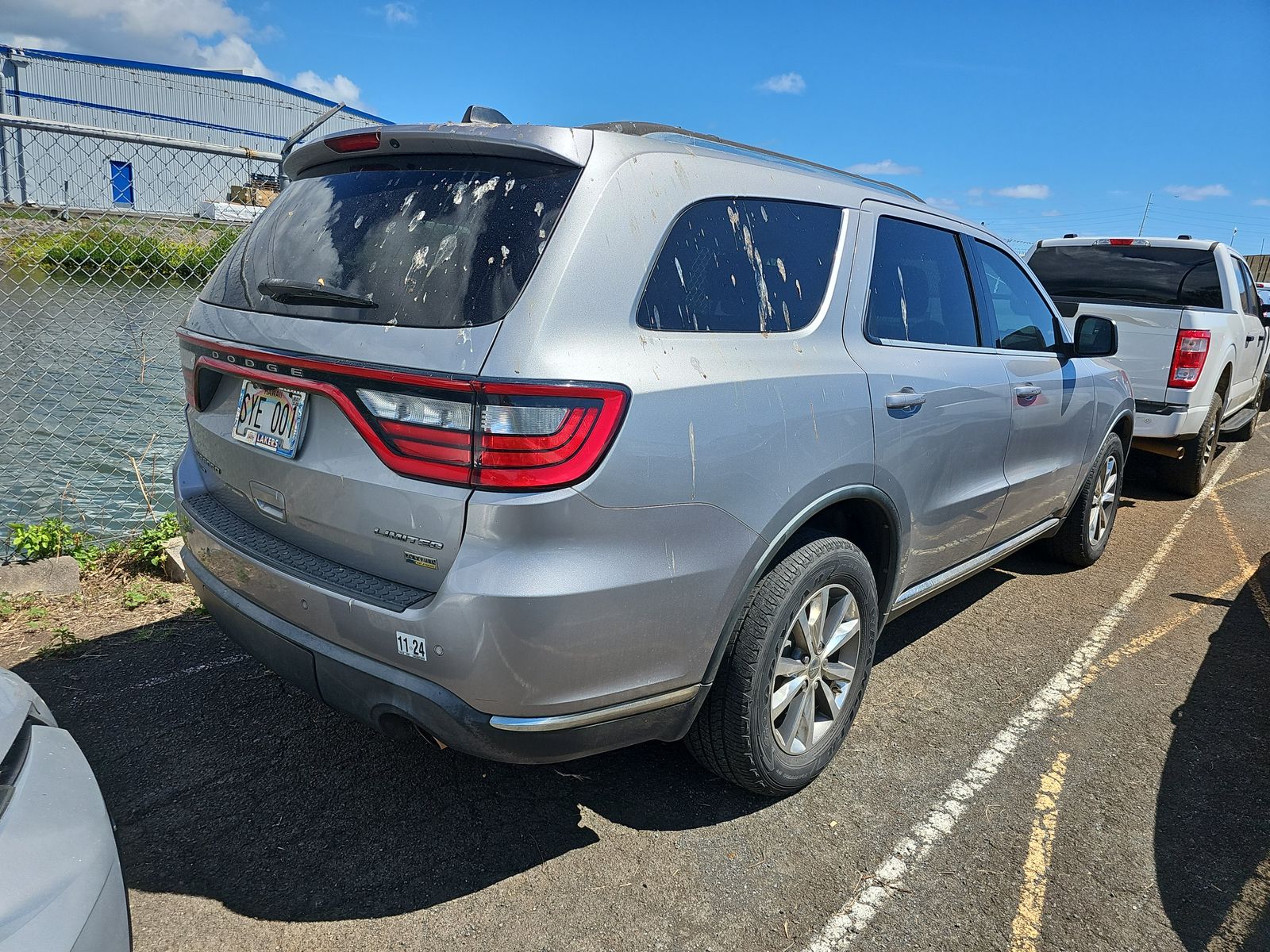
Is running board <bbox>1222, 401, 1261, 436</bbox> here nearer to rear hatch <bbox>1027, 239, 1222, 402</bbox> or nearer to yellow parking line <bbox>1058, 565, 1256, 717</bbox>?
rear hatch <bbox>1027, 239, 1222, 402</bbox>

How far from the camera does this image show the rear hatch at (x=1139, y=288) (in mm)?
6773

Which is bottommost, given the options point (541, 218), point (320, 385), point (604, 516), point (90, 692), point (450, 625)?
point (90, 692)

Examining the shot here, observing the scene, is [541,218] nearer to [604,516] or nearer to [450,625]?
[604,516]

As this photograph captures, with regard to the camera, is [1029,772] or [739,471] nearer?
[739,471]

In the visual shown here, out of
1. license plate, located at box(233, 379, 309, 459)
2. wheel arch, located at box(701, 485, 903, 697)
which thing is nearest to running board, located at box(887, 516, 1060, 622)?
wheel arch, located at box(701, 485, 903, 697)

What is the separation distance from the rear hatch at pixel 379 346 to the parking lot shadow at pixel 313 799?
88cm

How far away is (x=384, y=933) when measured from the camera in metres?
2.23

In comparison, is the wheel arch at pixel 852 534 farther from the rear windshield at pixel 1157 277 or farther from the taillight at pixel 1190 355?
the rear windshield at pixel 1157 277

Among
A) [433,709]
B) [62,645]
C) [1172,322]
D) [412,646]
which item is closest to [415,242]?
[412,646]

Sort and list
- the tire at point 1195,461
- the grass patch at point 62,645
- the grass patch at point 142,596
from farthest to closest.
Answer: the tire at point 1195,461 < the grass patch at point 142,596 < the grass patch at point 62,645

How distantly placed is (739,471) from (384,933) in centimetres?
147

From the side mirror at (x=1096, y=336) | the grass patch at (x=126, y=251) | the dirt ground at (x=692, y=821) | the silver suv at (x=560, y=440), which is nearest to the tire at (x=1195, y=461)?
the side mirror at (x=1096, y=336)

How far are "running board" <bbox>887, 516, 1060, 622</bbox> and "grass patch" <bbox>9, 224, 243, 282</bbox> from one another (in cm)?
374

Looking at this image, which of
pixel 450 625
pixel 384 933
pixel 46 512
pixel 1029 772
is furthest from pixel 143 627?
pixel 1029 772
